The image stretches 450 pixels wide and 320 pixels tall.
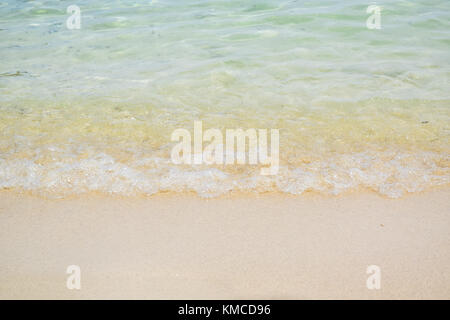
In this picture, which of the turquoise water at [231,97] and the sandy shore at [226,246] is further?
the turquoise water at [231,97]

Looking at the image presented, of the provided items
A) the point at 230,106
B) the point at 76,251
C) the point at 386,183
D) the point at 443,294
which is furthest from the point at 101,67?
the point at 443,294

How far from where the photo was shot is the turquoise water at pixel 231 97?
2.51m

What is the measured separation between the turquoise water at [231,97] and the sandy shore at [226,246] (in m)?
0.19

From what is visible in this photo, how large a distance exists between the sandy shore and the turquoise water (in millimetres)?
191

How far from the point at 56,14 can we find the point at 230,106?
5.68 meters

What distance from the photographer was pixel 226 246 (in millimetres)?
1921

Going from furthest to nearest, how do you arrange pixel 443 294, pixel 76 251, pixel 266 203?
pixel 266 203 < pixel 76 251 < pixel 443 294

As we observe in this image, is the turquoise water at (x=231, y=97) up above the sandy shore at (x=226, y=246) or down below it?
above

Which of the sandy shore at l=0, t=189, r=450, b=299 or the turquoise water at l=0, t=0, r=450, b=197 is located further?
the turquoise water at l=0, t=0, r=450, b=197

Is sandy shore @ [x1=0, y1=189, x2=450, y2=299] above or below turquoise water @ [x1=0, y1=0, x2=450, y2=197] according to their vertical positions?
below

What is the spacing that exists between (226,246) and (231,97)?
82.3 inches

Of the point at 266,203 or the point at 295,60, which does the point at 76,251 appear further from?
A: the point at 295,60

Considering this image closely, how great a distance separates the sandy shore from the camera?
5.56 ft

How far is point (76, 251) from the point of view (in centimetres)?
191
